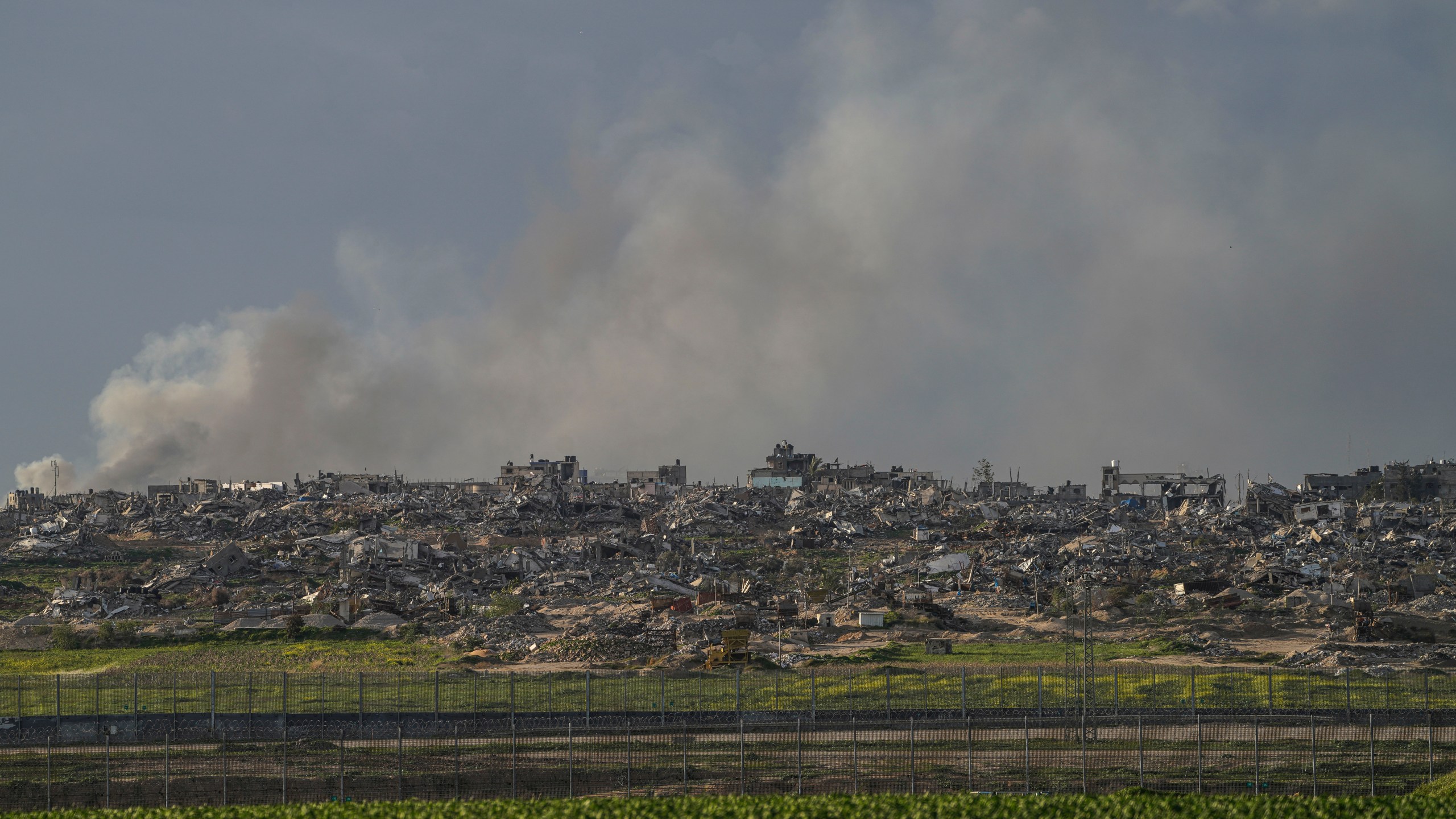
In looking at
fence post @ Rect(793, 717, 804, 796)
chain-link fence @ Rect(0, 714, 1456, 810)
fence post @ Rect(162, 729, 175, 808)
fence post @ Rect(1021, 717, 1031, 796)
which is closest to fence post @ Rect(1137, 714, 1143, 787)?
chain-link fence @ Rect(0, 714, 1456, 810)

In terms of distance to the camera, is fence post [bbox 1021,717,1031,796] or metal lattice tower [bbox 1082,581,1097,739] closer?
fence post [bbox 1021,717,1031,796]

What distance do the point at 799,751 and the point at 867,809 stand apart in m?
4.79

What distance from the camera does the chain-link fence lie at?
2970cm

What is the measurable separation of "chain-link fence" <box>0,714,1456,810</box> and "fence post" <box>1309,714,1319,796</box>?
117 millimetres

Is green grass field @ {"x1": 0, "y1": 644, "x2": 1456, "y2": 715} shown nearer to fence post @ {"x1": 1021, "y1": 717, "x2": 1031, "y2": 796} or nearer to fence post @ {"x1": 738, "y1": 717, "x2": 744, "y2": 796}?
fence post @ {"x1": 1021, "y1": 717, "x2": 1031, "y2": 796}

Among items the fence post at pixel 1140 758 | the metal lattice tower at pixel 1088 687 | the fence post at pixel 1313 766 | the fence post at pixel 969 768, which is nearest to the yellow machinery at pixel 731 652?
the metal lattice tower at pixel 1088 687

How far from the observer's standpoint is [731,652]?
52125 mm

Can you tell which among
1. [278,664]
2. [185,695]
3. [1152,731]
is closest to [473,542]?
[278,664]

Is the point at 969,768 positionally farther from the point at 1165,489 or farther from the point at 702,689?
the point at 1165,489

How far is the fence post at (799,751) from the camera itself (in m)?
27.9

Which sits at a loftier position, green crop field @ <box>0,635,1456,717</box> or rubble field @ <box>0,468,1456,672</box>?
rubble field @ <box>0,468,1456,672</box>

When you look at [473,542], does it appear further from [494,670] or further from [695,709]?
[695,709]

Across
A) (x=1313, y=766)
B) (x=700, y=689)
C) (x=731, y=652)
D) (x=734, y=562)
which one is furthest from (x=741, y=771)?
(x=734, y=562)

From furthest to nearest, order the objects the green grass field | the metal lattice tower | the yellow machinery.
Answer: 1. the yellow machinery
2. the green grass field
3. the metal lattice tower
